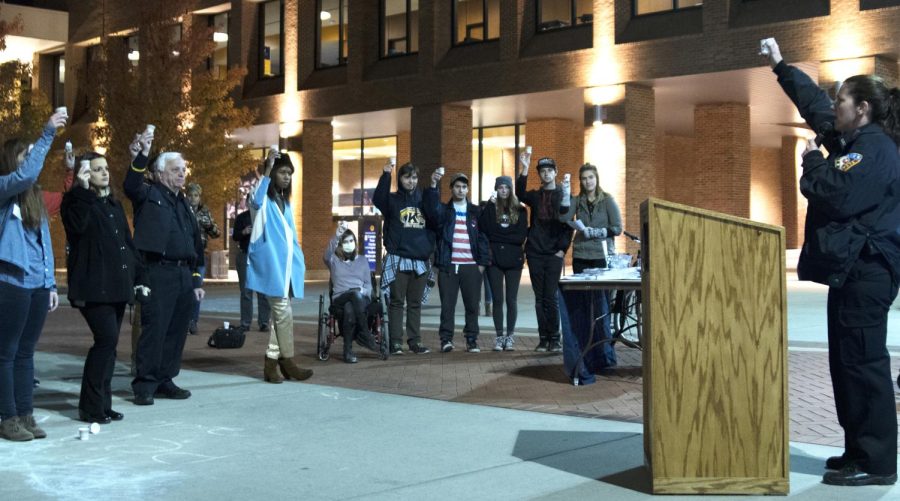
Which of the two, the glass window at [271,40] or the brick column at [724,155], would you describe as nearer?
the brick column at [724,155]

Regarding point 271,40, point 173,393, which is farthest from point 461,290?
point 271,40

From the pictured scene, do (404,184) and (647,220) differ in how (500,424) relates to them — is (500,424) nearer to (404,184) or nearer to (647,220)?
(647,220)

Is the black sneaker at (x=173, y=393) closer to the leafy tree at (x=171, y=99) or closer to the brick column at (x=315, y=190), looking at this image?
the leafy tree at (x=171, y=99)

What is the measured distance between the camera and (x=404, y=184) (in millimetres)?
11852

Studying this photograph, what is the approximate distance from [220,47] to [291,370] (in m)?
30.5

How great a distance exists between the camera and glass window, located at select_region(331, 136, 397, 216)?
128 feet

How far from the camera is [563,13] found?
29.4m

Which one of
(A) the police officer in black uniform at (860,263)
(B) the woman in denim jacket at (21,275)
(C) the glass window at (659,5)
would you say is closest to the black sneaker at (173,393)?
(B) the woman in denim jacket at (21,275)

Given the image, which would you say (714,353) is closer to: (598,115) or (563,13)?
(598,115)

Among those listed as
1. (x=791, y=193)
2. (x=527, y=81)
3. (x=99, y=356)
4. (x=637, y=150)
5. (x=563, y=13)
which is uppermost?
(x=563, y=13)

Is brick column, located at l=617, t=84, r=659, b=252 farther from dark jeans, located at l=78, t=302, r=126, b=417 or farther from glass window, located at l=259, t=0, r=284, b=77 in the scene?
dark jeans, located at l=78, t=302, r=126, b=417

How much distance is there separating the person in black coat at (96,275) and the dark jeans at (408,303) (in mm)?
4668

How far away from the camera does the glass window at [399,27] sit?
107 feet

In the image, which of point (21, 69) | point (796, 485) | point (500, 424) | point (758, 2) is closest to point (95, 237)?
point (500, 424)
